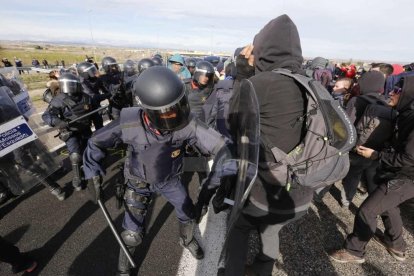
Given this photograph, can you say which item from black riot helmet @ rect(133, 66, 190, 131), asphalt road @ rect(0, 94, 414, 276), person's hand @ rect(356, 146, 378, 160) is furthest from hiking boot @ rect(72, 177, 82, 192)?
person's hand @ rect(356, 146, 378, 160)

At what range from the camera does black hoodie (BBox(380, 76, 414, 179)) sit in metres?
2.29

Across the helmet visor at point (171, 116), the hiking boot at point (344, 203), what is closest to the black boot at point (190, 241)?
the helmet visor at point (171, 116)

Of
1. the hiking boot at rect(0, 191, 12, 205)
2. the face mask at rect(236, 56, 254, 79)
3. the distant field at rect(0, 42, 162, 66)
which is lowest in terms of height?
the distant field at rect(0, 42, 162, 66)

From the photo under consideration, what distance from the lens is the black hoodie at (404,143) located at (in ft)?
7.52

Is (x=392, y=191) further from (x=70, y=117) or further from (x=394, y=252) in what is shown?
(x=70, y=117)

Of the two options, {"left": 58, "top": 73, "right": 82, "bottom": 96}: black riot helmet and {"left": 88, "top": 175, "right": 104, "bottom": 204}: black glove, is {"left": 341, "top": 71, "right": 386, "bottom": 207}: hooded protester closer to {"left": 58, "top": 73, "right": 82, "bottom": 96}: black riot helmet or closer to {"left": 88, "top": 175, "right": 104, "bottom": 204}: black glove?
{"left": 88, "top": 175, "right": 104, "bottom": 204}: black glove

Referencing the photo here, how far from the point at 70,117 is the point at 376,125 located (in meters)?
4.52

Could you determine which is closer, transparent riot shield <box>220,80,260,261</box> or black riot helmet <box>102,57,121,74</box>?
transparent riot shield <box>220,80,260,261</box>

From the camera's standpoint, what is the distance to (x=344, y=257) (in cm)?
Result: 280

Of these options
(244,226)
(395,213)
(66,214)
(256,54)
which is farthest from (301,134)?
(66,214)

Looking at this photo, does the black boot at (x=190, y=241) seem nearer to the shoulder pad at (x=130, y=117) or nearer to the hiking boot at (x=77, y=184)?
the shoulder pad at (x=130, y=117)

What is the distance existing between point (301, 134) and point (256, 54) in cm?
67

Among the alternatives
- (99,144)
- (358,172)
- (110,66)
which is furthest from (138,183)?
(110,66)

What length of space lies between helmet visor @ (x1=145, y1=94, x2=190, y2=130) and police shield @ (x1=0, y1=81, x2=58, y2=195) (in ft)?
6.04
